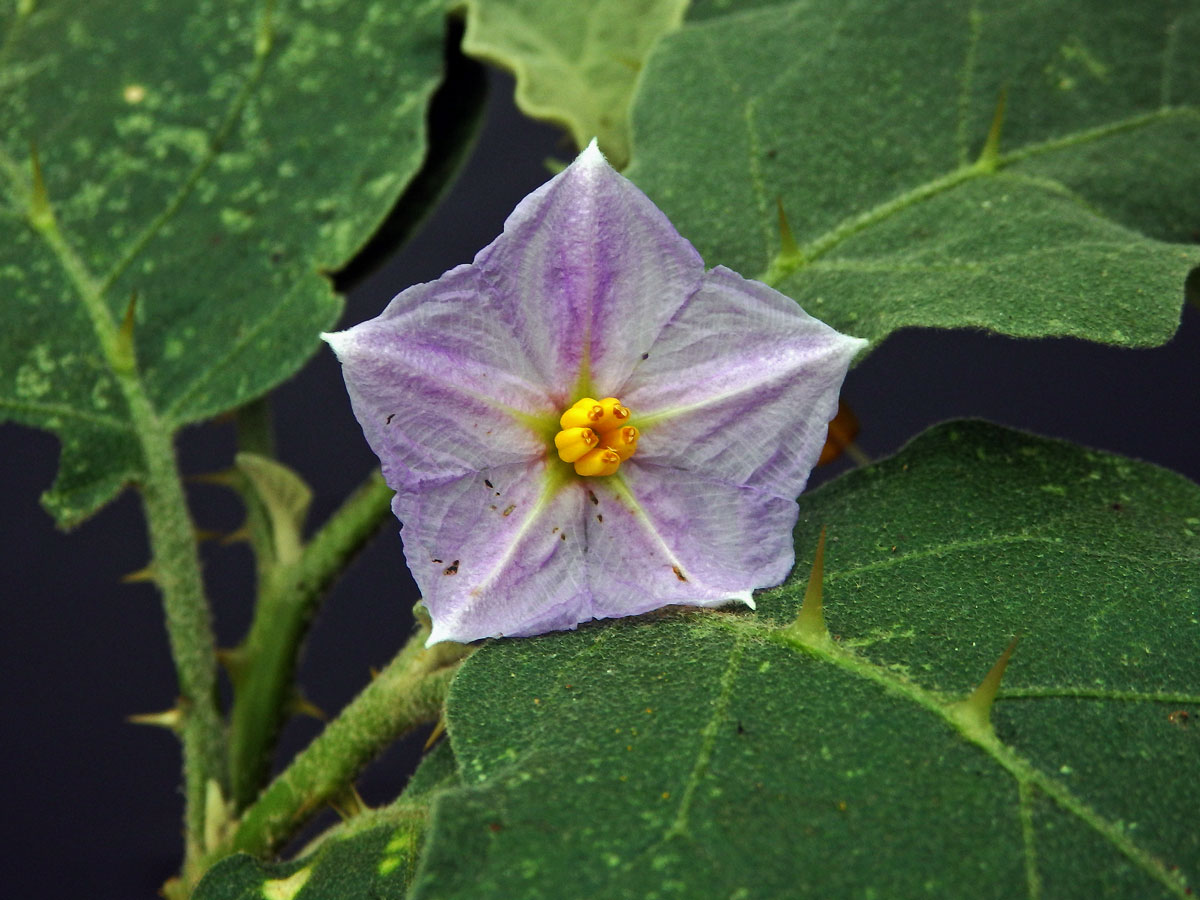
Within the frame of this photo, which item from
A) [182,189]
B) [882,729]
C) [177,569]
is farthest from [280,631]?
[882,729]

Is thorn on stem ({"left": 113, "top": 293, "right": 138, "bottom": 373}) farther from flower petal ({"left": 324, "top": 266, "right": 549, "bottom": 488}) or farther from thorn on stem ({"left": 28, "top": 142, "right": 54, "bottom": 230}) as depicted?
flower petal ({"left": 324, "top": 266, "right": 549, "bottom": 488})

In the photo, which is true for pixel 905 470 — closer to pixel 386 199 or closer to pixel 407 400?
pixel 407 400

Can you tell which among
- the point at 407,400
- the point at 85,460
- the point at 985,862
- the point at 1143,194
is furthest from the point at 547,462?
the point at 1143,194

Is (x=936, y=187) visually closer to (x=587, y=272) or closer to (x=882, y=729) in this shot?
(x=587, y=272)

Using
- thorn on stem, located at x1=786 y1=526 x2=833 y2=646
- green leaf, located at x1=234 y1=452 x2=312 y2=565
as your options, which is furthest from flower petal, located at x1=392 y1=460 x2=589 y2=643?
green leaf, located at x1=234 y1=452 x2=312 y2=565

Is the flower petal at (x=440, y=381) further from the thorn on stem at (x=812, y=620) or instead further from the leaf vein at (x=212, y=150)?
the leaf vein at (x=212, y=150)
